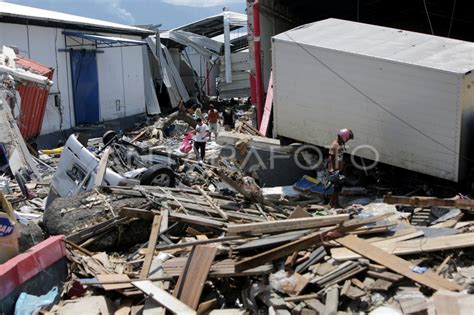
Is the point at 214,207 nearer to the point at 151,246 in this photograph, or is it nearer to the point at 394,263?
the point at 151,246

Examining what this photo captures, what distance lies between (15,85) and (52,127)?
6.02 m

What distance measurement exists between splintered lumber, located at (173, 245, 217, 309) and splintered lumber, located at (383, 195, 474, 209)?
352 centimetres

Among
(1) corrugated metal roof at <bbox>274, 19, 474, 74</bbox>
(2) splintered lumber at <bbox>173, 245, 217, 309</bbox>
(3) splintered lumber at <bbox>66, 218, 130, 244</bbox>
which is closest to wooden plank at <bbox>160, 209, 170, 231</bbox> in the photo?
(3) splintered lumber at <bbox>66, 218, 130, 244</bbox>

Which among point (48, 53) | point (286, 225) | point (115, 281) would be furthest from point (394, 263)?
point (48, 53)

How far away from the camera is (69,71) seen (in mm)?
20359

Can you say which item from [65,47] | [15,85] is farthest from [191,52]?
[15,85]

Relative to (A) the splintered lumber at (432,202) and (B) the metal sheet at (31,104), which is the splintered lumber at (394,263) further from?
(B) the metal sheet at (31,104)

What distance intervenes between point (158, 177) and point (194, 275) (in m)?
4.82

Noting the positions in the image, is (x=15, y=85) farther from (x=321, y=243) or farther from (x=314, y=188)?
(x=321, y=243)

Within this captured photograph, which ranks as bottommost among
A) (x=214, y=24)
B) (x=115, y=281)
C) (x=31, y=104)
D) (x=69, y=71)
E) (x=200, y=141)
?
(x=115, y=281)

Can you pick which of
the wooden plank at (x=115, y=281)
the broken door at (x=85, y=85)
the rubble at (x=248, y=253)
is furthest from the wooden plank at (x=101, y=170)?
the broken door at (x=85, y=85)

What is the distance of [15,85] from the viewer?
1330 cm

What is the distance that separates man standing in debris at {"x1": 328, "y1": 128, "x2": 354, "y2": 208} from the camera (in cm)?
982

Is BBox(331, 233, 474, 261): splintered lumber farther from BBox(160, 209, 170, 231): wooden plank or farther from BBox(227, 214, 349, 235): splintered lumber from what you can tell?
BBox(160, 209, 170, 231): wooden plank
